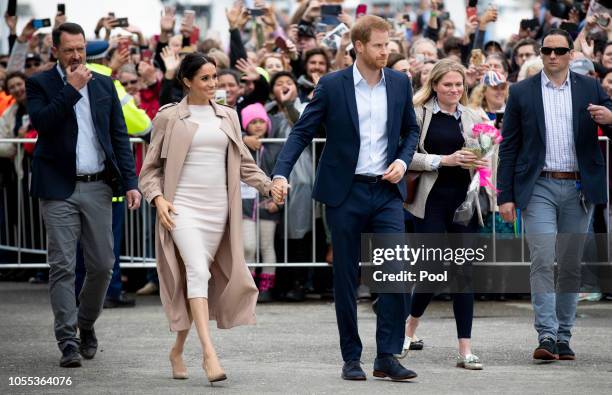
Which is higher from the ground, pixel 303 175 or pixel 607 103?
pixel 607 103

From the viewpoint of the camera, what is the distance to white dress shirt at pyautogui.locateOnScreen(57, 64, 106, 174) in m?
9.71

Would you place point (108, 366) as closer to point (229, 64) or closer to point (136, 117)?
point (136, 117)

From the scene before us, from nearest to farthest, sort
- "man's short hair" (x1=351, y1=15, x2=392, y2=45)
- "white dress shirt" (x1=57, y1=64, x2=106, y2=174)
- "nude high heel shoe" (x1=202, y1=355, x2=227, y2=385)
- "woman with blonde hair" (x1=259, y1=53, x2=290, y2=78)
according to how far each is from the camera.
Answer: "nude high heel shoe" (x1=202, y1=355, x2=227, y2=385) < "man's short hair" (x1=351, y1=15, x2=392, y2=45) < "white dress shirt" (x1=57, y1=64, x2=106, y2=174) < "woman with blonde hair" (x1=259, y1=53, x2=290, y2=78)

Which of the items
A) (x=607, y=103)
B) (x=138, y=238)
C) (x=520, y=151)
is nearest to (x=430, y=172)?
(x=520, y=151)

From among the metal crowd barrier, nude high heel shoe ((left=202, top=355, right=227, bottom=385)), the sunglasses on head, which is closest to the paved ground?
nude high heel shoe ((left=202, top=355, right=227, bottom=385))

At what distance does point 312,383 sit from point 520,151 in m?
2.49

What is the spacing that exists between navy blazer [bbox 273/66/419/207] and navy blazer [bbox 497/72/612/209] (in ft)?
4.06

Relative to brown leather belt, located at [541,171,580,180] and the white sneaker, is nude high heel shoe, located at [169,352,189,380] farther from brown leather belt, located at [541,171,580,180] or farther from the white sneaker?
brown leather belt, located at [541,171,580,180]

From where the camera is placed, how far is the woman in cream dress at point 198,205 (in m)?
8.70

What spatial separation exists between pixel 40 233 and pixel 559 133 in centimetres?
658

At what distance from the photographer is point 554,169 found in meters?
Answer: 9.75

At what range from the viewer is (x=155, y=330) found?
11328 mm

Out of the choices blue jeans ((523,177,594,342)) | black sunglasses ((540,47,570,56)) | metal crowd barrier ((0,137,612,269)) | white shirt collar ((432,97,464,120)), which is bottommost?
metal crowd barrier ((0,137,612,269))

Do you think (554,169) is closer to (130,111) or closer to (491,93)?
(491,93)
